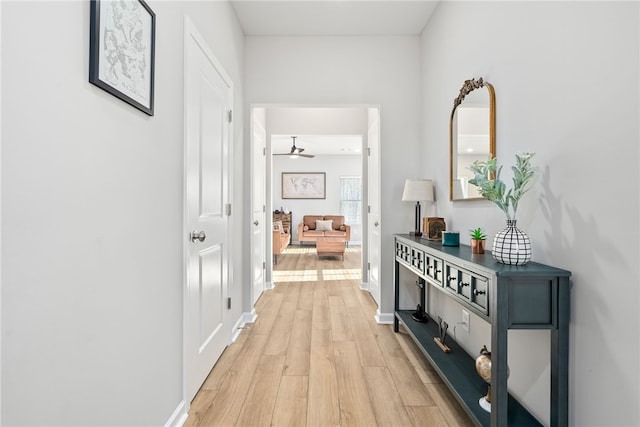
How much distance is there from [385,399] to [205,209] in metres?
1.53

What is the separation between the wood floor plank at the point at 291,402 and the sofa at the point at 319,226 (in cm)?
554

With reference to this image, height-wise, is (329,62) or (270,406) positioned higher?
(329,62)

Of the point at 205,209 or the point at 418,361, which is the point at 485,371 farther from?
the point at 205,209

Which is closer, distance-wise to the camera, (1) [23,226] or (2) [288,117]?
(1) [23,226]

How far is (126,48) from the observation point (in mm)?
1126

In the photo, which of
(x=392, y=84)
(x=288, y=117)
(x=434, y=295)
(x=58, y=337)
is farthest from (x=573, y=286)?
(x=288, y=117)

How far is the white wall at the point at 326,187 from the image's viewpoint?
354 inches

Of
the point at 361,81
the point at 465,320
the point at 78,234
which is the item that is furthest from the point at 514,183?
the point at 361,81

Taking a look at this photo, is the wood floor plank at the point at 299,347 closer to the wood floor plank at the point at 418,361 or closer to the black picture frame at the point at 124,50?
the wood floor plank at the point at 418,361

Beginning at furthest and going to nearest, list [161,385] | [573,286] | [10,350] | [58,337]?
1. [161,385]
2. [573,286]
3. [58,337]
4. [10,350]

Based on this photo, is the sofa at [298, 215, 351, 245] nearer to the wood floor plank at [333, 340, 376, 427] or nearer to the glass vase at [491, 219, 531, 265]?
the wood floor plank at [333, 340, 376, 427]

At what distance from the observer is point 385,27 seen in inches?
113

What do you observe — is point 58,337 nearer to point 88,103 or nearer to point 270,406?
point 88,103

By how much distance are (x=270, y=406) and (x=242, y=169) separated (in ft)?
6.47
